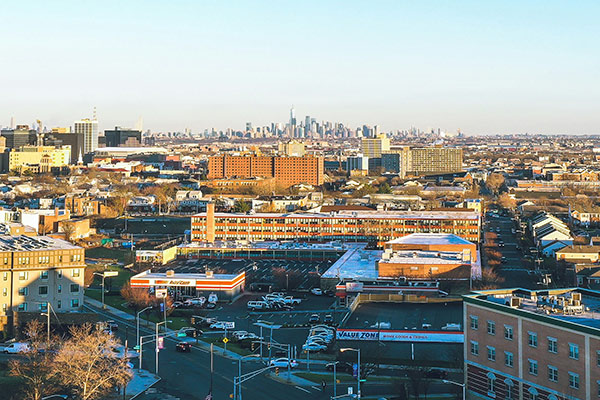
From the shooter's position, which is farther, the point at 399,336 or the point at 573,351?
the point at 399,336

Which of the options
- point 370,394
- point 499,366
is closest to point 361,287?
point 370,394

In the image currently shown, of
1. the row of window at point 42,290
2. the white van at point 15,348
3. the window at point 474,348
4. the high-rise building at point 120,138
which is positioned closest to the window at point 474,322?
the window at point 474,348

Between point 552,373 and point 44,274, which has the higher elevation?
point 44,274

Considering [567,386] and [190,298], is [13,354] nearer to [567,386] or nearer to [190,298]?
[190,298]

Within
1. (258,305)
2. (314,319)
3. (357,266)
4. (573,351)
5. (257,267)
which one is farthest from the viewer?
(257,267)

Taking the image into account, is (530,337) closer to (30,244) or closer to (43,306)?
(43,306)

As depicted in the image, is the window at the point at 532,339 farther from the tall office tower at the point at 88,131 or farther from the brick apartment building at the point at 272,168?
the tall office tower at the point at 88,131

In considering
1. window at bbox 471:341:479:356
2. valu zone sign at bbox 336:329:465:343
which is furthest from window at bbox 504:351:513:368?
valu zone sign at bbox 336:329:465:343

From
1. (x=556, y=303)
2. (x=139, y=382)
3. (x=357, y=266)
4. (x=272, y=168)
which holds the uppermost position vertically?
(x=272, y=168)

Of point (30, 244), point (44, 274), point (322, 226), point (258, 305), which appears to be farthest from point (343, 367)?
point (322, 226)
